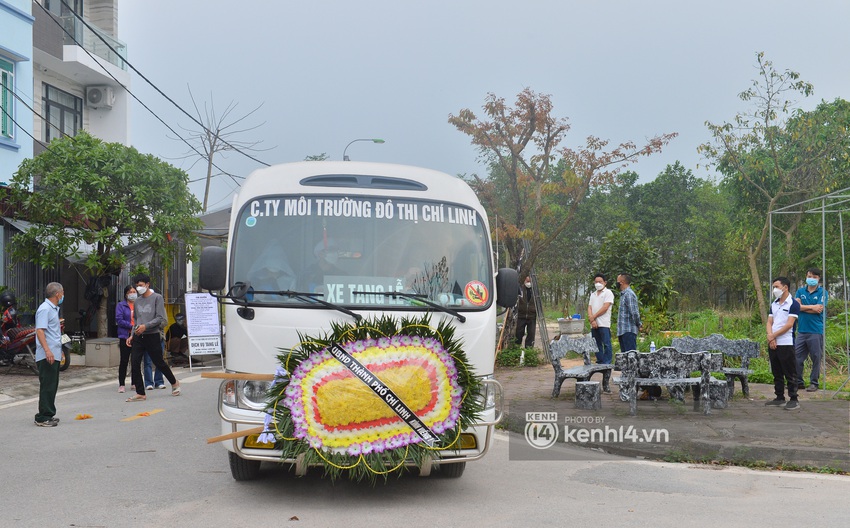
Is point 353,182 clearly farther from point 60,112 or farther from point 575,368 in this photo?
point 60,112

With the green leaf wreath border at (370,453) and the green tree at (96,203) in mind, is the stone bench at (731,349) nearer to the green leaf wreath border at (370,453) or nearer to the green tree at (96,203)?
the green leaf wreath border at (370,453)

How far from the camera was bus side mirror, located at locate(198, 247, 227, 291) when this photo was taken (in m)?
6.54

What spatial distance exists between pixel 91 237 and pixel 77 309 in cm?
577

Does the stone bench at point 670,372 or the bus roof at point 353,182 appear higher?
the bus roof at point 353,182

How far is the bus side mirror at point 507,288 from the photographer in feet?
23.5

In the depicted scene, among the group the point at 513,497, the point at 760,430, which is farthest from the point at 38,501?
the point at 760,430

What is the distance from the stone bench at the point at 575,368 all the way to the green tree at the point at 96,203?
32.1 ft

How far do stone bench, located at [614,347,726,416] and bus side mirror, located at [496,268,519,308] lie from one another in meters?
3.90

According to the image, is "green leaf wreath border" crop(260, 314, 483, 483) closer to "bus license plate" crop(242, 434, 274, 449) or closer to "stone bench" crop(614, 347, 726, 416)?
"bus license plate" crop(242, 434, 274, 449)

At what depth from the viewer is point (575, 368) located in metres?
12.2

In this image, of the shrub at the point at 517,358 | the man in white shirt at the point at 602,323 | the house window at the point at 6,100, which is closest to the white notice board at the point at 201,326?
the shrub at the point at 517,358

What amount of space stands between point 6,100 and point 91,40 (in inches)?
289

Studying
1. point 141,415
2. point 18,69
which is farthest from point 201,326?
point 18,69

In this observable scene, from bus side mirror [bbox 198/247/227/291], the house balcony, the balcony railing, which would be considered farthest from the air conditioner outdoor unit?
bus side mirror [bbox 198/247/227/291]
